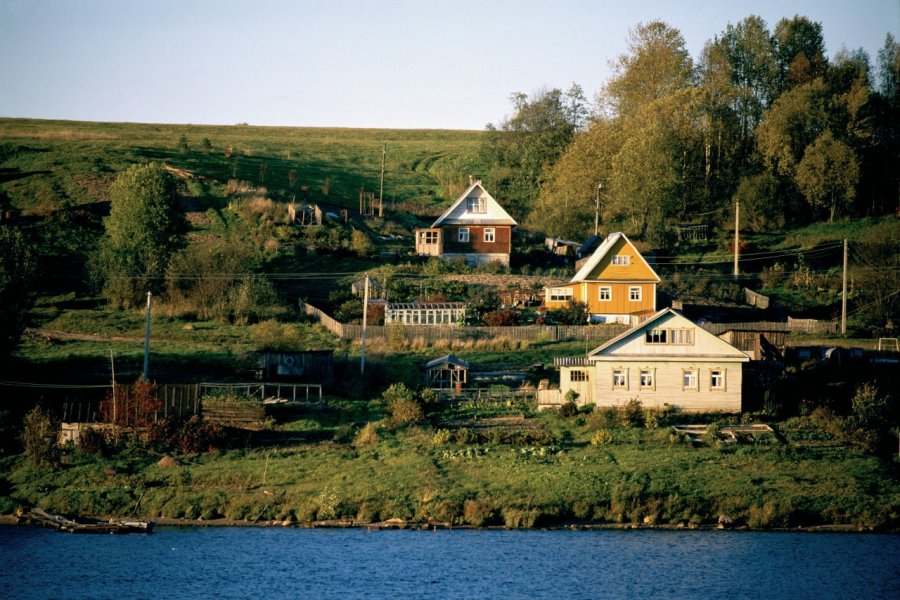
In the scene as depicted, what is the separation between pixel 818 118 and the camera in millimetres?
95750

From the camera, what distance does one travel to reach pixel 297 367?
2343 inches

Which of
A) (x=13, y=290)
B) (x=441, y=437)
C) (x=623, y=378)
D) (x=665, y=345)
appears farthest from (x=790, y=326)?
(x=13, y=290)

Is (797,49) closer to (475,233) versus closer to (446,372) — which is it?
(475,233)

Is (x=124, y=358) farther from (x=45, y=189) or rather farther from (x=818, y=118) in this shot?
(x=818, y=118)

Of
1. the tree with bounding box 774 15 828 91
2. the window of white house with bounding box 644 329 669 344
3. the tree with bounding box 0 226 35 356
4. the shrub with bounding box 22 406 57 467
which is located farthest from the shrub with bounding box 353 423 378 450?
the tree with bounding box 774 15 828 91

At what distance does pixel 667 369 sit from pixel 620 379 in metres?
2.35

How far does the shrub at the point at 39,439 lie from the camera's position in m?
49.0

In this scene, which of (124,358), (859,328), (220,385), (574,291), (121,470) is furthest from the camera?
(574,291)

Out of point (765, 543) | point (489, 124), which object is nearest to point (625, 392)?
point (765, 543)

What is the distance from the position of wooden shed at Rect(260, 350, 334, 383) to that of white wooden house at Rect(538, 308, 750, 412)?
1155 centimetres

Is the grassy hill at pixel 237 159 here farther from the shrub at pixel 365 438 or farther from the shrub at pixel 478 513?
the shrub at pixel 478 513

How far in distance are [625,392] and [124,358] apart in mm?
26599

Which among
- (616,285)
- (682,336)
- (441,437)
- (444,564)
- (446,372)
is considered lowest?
(444,564)

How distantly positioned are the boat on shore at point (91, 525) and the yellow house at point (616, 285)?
122 feet
